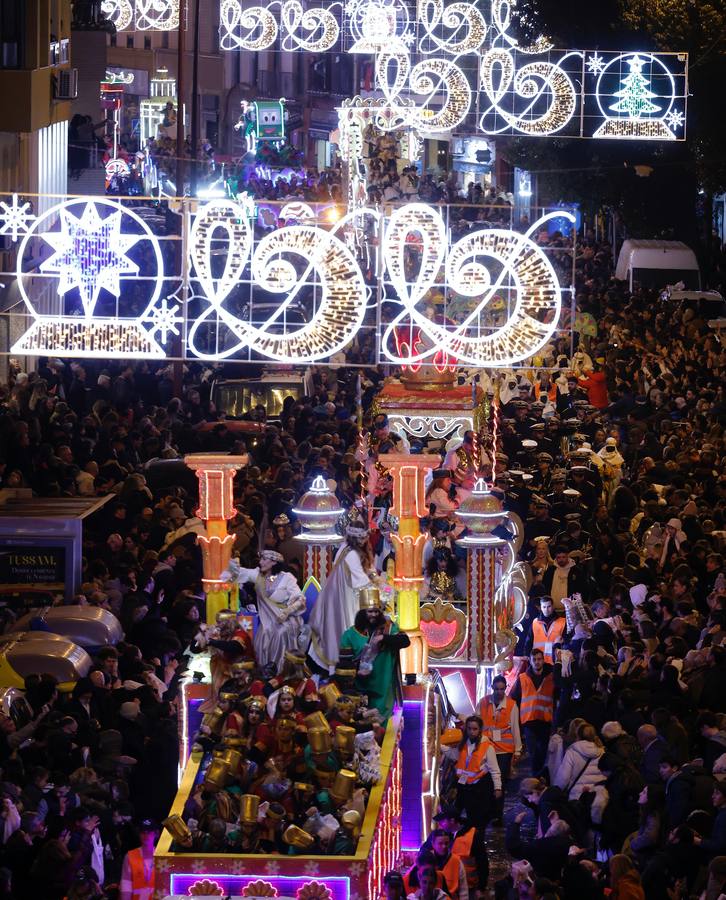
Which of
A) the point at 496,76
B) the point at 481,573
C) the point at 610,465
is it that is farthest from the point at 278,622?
the point at 496,76

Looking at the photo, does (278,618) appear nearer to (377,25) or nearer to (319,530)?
(319,530)

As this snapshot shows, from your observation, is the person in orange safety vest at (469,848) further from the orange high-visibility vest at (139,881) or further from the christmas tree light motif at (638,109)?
the christmas tree light motif at (638,109)

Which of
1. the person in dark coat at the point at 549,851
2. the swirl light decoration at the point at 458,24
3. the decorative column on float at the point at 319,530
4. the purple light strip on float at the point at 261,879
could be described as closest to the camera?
the purple light strip on float at the point at 261,879

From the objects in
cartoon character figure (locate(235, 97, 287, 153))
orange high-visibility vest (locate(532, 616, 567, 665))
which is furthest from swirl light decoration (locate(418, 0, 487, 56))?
cartoon character figure (locate(235, 97, 287, 153))

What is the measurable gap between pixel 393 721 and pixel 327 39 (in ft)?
47.3

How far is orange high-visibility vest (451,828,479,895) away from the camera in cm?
1540

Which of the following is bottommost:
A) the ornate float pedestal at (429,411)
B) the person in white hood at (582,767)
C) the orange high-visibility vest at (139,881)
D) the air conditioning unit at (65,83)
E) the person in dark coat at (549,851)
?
the orange high-visibility vest at (139,881)

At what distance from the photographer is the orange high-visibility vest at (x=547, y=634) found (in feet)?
64.5

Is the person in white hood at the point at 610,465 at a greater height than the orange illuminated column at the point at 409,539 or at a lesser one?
lesser

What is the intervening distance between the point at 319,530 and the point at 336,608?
→ 1.65 metres

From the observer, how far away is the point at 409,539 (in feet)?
59.9

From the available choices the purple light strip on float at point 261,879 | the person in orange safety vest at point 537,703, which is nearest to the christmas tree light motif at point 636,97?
the person in orange safety vest at point 537,703

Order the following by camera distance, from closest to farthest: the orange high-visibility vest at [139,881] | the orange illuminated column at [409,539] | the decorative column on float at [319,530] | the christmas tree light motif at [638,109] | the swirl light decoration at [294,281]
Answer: the orange high-visibility vest at [139,881]
the orange illuminated column at [409,539]
the decorative column on float at [319,530]
the swirl light decoration at [294,281]
the christmas tree light motif at [638,109]

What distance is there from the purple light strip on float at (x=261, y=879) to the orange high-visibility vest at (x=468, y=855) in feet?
4.28
